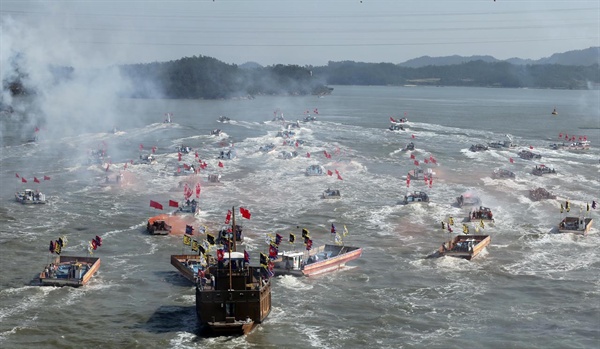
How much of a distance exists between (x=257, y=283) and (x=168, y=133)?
109 m

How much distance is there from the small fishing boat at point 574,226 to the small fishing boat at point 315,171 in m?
36.8

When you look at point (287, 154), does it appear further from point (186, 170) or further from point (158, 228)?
point (158, 228)

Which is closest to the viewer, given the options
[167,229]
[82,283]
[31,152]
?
[82,283]

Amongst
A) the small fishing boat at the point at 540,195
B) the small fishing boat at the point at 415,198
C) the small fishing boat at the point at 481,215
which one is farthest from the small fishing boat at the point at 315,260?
the small fishing boat at the point at 540,195

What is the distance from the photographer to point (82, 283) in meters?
52.9

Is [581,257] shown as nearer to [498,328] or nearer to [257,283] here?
[498,328]

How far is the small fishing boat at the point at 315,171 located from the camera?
10188 centimetres

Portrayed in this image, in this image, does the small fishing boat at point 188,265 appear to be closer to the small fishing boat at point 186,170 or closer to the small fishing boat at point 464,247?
the small fishing boat at point 464,247

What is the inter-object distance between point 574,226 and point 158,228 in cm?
3359

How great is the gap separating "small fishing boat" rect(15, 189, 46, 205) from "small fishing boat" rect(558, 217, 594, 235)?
46.5 meters

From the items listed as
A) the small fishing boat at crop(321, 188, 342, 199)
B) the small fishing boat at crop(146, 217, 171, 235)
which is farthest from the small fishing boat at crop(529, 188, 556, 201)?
the small fishing boat at crop(146, 217, 171, 235)

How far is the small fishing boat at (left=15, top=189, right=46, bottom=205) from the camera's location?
261 ft

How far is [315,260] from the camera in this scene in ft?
191

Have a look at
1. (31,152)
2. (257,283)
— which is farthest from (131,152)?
(257,283)
